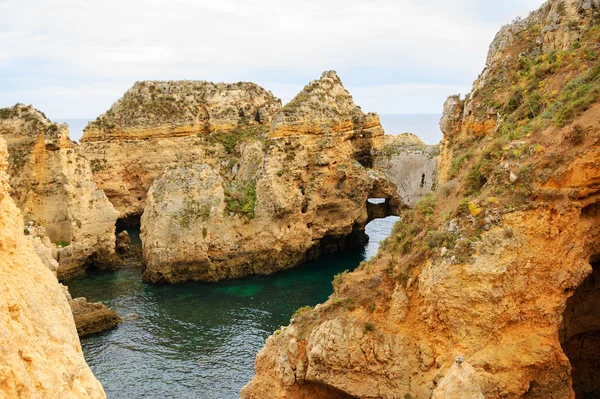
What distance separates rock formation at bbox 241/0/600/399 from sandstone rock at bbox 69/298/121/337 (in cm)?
1628

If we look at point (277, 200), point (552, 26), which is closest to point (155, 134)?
point (277, 200)

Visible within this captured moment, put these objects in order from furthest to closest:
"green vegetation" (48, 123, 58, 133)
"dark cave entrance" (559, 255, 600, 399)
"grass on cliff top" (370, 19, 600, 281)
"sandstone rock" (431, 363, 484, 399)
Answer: "green vegetation" (48, 123, 58, 133) → "dark cave entrance" (559, 255, 600, 399) → "grass on cliff top" (370, 19, 600, 281) → "sandstone rock" (431, 363, 484, 399)

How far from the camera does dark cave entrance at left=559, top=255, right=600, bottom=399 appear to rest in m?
18.0

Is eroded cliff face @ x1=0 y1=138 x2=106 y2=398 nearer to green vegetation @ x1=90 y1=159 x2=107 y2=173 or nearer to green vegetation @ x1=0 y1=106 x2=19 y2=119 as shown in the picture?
green vegetation @ x1=0 y1=106 x2=19 y2=119

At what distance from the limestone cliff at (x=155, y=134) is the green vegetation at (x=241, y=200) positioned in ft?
45.7

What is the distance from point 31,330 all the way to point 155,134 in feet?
165

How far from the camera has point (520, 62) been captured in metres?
26.6

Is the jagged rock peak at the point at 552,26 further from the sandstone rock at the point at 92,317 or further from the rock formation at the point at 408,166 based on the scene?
the sandstone rock at the point at 92,317

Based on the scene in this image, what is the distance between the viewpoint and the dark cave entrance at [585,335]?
18.0 meters

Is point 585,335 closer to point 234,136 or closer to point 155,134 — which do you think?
point 234,136

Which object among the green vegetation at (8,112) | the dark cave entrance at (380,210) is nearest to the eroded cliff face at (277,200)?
the dark cave entrance at (380,210)

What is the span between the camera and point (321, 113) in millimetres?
43344

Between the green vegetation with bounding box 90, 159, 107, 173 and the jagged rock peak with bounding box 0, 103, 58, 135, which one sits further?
the green vegetation with bounding box 90, 159, 107, 173

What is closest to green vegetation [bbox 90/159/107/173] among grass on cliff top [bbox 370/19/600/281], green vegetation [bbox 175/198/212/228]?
green vegetation [bbox 175/198/212/228]
